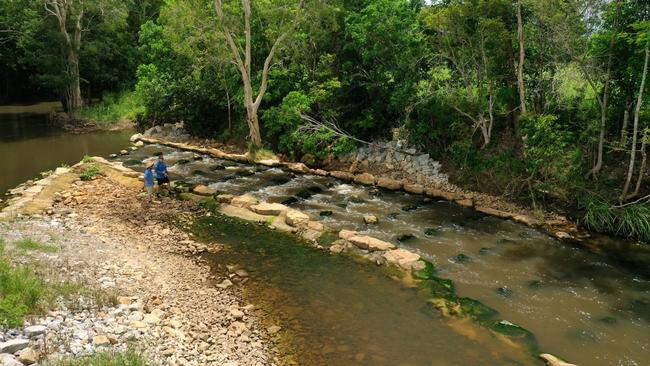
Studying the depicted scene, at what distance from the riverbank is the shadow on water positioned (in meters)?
0.71

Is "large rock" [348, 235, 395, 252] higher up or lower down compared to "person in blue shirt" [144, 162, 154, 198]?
lower down

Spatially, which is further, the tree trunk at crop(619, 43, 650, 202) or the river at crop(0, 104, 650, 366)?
the tree trunk at crop(619, 43, 650, 202)

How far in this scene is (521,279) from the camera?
12.0m

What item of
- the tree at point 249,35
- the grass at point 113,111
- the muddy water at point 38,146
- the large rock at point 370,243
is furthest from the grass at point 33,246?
the grass at point 113,111

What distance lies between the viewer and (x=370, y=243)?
1330 cm

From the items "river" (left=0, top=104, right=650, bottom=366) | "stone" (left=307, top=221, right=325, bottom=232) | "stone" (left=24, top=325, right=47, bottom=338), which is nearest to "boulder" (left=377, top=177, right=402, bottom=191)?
"river" (left=0, top=104, right=650, bottom=366)

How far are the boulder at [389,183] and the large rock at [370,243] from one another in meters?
5.81

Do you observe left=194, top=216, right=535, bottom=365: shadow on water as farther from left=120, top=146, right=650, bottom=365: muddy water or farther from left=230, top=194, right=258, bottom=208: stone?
left=230, top=194, right=258, bottom=208: stone

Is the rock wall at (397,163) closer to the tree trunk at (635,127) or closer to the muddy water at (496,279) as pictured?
the muddy water at (496,279)

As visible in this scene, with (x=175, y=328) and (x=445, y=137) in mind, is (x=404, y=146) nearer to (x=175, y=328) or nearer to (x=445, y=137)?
(x=445, y=137)

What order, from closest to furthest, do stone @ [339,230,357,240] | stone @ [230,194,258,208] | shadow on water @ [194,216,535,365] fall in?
shadow on water @ [194,216,535,365] → stone @ [339,230,357,240] → stone @ [230,194,258,208]

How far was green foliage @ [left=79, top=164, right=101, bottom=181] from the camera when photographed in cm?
1844

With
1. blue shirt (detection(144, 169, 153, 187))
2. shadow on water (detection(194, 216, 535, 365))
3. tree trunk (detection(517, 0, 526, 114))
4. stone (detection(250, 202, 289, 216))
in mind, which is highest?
tree trunk (detection(517, 0, 526, 114))

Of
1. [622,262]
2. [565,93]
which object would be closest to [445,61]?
[565,93]
